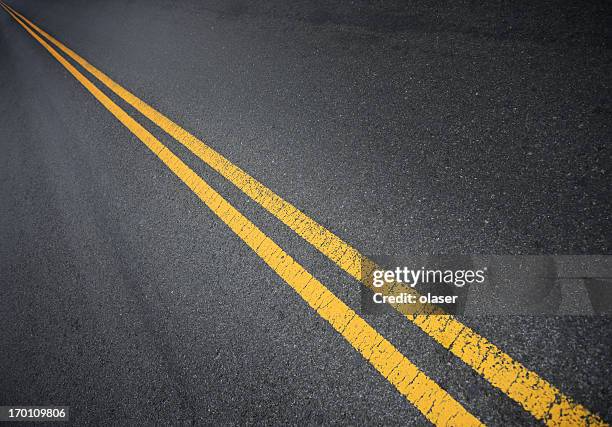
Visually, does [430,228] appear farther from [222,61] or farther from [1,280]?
[1,280]

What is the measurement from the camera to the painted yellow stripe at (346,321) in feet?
5.86

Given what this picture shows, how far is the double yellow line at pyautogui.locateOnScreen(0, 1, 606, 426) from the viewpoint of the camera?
1.69 meters

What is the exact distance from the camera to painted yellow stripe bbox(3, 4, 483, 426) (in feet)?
5.86

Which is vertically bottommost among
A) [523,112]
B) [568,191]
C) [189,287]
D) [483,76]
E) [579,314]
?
[189,287]

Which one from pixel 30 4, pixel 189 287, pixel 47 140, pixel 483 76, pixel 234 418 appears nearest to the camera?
pixel 234 418

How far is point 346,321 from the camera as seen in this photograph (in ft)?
7.23

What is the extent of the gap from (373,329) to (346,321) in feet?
0.59

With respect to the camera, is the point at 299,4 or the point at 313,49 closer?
the point at 313,49

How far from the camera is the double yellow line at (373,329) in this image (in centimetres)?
169

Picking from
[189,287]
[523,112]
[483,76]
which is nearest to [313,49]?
[483,76]

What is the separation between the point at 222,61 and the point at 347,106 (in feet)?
7.83

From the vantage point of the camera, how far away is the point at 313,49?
420 cm

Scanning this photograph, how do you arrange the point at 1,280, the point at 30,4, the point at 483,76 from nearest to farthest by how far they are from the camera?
the point at 483,76, the point at 1,280, the point at 30,4

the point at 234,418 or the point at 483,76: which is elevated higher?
the point at 483,76
